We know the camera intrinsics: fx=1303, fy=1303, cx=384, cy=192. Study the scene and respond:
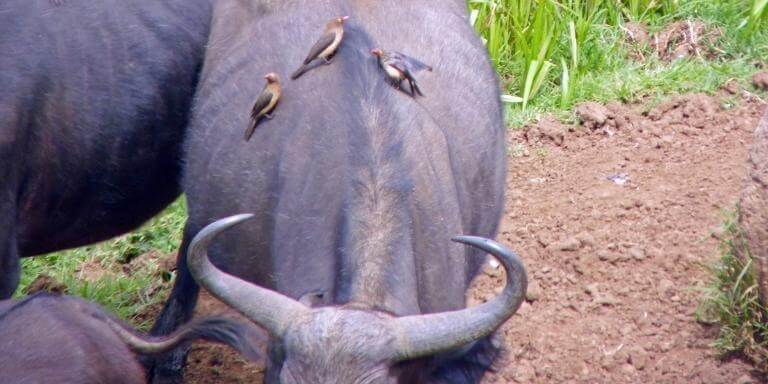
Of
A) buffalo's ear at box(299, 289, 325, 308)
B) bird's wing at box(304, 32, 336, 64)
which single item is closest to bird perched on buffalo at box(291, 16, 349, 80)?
bird's wing at box(304, 32, 336, 64)

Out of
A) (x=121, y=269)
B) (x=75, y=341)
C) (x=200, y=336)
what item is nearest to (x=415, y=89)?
(x=200, y=336)

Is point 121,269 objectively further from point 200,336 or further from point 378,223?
point 378,223

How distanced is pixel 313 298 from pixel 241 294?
0.25 m

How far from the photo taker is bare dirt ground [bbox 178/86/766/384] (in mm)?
6195

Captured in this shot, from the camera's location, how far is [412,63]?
18.1ft

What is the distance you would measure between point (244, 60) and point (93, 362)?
1.84 metres

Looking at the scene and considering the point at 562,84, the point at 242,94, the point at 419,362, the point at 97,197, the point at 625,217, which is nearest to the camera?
the point at 419,362

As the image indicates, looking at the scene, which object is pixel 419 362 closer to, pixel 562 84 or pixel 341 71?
pixel 341 71

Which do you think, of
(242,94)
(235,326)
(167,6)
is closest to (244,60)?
(242,94)

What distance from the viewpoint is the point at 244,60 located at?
229 inches

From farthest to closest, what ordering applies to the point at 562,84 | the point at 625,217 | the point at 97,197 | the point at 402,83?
the point at 562,84, the point at 625,217, the point at 97,197, the point at 402,83

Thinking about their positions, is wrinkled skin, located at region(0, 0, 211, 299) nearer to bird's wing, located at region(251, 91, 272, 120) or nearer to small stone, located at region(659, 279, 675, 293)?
bird's wing, located at region(251, 91, 272, 120)

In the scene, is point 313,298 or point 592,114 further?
point 592,114

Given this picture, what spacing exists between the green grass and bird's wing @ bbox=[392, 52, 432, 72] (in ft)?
6.80
